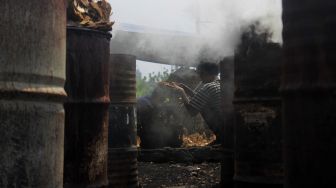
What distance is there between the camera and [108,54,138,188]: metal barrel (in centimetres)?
493

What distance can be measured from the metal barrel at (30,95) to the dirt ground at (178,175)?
4074 mm

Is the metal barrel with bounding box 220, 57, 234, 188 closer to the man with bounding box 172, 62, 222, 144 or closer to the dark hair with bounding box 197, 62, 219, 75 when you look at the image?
the man with bounding box 172, 62, 222, 144

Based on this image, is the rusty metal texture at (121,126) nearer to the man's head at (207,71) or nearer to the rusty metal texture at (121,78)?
the rusty metal texture at (121,78)

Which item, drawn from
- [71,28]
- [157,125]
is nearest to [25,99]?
[71,28]

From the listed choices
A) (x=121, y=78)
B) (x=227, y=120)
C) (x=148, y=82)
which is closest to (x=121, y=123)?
(x=121, y=78)

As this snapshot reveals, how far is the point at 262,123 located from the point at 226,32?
3.76 ft

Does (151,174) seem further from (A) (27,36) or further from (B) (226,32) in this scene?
(A) (27,36)

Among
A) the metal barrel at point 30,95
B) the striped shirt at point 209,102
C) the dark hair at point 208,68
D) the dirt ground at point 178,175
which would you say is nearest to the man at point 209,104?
the striped shirt at point 209,102

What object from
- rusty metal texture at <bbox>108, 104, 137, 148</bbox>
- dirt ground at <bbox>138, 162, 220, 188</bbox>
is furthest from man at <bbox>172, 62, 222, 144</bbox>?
rusty metal texture at <bbox>108, 104, 137, 148</bbox>

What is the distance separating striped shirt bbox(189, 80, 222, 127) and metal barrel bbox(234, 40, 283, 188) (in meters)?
3.83

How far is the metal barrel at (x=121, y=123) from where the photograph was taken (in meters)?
4.93

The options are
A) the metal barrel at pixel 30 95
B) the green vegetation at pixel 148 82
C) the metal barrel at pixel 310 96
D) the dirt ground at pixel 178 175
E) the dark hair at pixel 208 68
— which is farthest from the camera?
the green vegetation at pixel 148 82

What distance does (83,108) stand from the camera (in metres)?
3.29

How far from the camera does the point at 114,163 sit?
16.1ft
